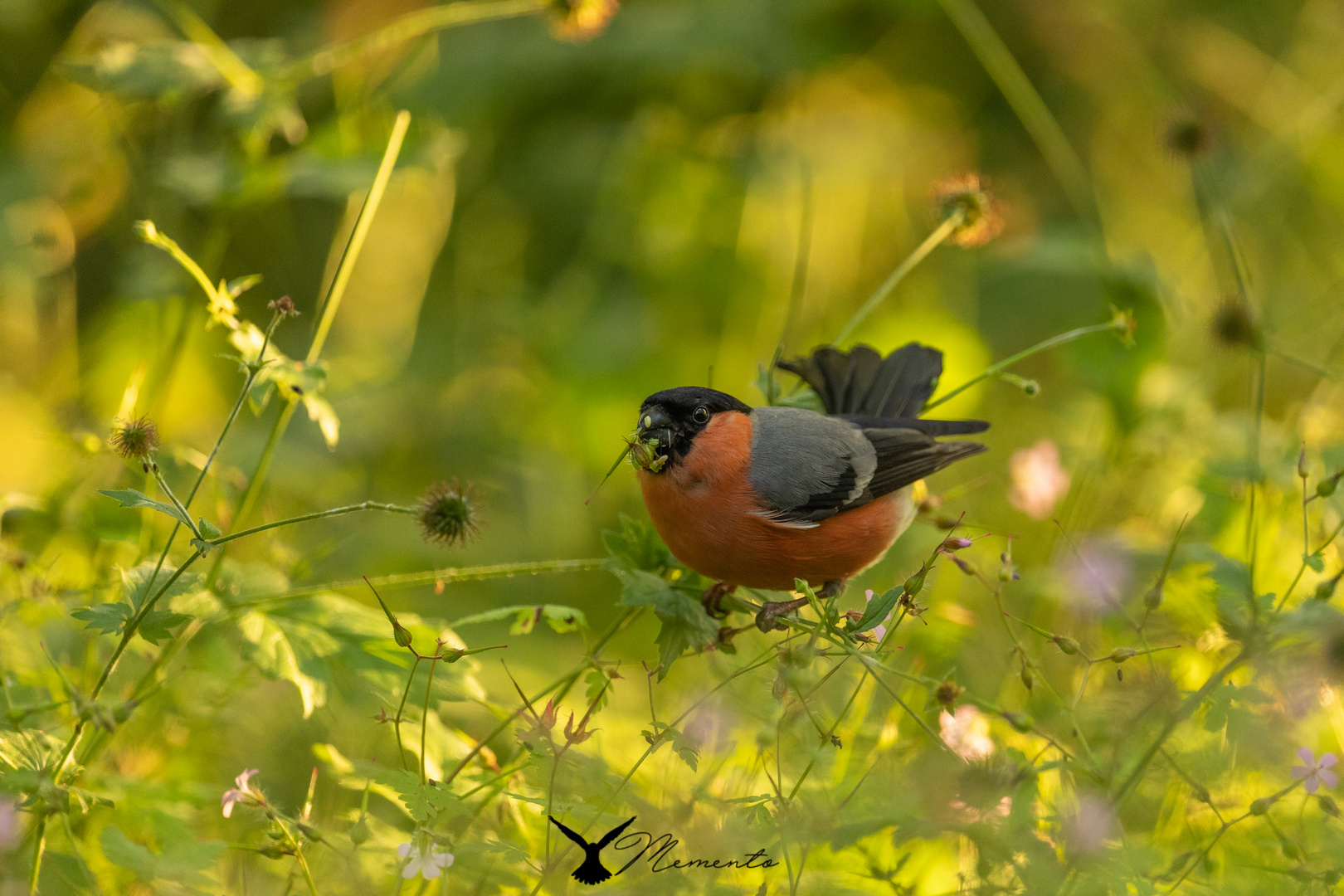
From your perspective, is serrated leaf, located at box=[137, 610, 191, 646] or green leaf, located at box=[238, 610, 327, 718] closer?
serrated leaf, located at box=[137, 610, 191, 646]

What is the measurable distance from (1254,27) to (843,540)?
18.6 feet

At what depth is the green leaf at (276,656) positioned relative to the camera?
88.3 inches

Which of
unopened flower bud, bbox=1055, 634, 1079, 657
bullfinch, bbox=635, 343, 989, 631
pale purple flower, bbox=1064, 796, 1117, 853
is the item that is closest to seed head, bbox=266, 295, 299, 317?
bullfinch, bbox=635, 343, 989, 631

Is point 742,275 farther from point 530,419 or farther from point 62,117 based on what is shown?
point 62,117

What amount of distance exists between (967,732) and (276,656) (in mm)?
1650

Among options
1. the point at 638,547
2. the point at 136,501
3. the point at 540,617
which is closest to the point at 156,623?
the point at 136,501

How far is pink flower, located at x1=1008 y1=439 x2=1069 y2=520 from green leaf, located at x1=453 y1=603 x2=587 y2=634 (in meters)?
1.79

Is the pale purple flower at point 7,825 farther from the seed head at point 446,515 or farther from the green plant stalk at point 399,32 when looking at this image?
the green plant stalk at point 399,32

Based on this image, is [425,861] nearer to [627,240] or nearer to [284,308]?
[284,308]

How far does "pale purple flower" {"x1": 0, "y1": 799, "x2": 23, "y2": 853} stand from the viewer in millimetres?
1729

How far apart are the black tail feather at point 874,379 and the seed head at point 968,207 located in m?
0.38

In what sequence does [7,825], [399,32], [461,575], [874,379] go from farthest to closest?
[874,379]
[399,32]
[461,575]
[7,825]

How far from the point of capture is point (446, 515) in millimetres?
2250

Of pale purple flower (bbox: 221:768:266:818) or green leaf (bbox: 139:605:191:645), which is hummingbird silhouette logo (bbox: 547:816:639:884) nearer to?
pale purple flower (bbox: 221:768:266:818)
